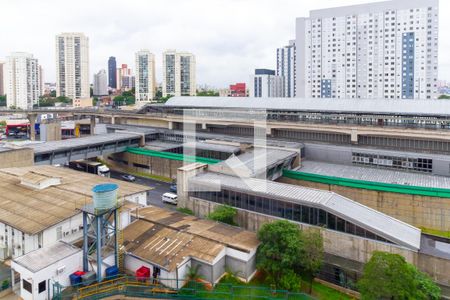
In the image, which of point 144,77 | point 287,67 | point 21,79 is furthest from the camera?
point 144,77

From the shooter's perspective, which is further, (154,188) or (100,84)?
(100,84)

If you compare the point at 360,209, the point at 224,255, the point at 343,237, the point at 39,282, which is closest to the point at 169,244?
the point at 224,255

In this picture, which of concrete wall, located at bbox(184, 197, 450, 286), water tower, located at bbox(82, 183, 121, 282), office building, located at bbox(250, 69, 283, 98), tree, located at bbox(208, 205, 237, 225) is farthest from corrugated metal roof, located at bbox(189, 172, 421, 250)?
office building, located at bbox(250, 69, 283, 98)

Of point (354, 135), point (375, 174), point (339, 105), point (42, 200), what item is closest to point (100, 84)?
point (339, 105)

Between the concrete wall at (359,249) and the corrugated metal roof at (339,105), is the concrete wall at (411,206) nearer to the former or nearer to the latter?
the concrete wall at (359,249)

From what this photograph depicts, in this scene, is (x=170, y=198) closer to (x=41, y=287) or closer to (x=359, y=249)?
(x=41, y=287)

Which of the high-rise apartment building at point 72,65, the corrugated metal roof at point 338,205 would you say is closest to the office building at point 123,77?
the high-rise apartment building at point 72,65
